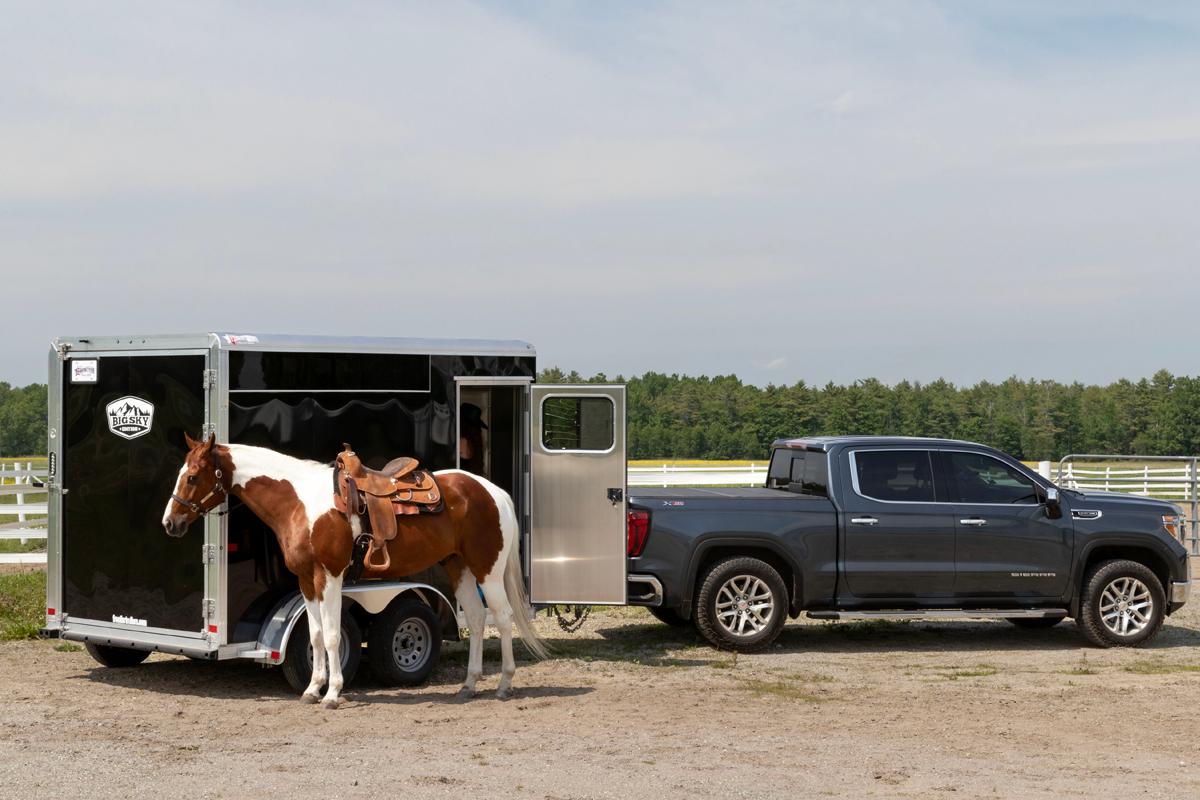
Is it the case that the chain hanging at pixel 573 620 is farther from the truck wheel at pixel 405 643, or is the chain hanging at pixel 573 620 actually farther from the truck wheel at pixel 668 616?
the truck wheel at pixel 405 643

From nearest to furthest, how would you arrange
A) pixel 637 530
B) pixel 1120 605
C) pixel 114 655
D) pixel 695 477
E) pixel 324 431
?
pixel 324 431 → pixel 114 655 → pixel 637 530 → pixel 1120 605 → pixel 695 477

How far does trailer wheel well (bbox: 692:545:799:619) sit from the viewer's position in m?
10.2

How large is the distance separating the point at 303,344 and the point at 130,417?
1367 mm

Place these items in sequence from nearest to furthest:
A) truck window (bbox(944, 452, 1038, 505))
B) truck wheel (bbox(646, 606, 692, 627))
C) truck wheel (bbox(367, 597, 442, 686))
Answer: truck wheel (bbox(367, 597, 442, 686)) < truck window (bbox(944, 452, 1038, 505)) < truck wheel (bbox(646, 606, 692, 627))

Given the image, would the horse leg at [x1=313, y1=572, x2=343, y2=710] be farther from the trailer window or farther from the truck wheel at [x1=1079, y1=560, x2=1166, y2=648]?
the truck wheel at [x1=1079, y1=560, x2=1166, y2=648]

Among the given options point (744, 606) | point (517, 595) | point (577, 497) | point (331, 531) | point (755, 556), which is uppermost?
point (577, 497)

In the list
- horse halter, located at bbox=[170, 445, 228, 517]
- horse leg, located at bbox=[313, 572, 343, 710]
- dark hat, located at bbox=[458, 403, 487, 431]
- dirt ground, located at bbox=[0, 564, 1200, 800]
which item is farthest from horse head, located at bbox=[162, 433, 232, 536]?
dark hat, located at bbox=[458, 403, 487, 431]

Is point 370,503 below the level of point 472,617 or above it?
above

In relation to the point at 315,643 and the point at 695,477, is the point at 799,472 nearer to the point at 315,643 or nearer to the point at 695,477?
the point at 315,643

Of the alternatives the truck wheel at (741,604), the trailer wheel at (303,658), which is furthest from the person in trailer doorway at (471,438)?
the trailer wheel at (303,658)

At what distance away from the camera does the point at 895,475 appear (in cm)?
1060

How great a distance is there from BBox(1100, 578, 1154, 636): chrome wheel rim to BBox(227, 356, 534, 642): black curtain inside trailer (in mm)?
5842

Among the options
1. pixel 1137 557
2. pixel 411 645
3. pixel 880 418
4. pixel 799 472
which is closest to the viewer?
pixel 411 645

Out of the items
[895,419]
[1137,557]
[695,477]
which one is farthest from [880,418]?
[1137,557]
